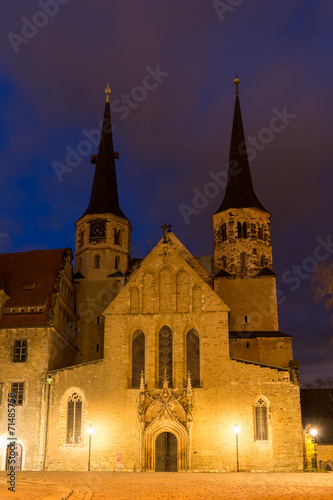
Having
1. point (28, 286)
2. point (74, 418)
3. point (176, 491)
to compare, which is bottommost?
point (176, 491)

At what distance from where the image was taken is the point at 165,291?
3856cm

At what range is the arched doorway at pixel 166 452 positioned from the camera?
115 feet

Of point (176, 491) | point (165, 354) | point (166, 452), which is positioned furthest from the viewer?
point (165, 354)

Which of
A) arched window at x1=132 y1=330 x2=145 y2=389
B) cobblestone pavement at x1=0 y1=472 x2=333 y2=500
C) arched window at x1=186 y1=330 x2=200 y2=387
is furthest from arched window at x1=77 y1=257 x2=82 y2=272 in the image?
cobblestone pavement at x1=0 y1=472 x2=333 y2=500

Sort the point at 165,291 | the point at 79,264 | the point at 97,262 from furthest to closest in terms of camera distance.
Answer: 1. the point at 79,264
2. the point at 97,262
3. the point at 165,291

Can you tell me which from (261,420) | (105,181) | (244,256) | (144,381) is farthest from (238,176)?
(261,420)

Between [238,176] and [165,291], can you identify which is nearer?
[165,291]

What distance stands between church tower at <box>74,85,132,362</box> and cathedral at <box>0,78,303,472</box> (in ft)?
5.44

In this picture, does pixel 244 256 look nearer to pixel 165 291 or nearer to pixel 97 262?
pixel 165 291

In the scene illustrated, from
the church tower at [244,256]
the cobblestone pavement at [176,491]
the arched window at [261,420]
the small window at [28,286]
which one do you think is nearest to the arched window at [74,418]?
the small window at [28,286]

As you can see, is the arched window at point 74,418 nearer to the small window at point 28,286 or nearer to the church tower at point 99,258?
the church tower at point 99,258

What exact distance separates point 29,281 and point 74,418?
10368 millimetres

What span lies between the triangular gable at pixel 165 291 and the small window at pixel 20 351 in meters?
5.63

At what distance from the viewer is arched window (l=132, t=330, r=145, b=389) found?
37.1m
